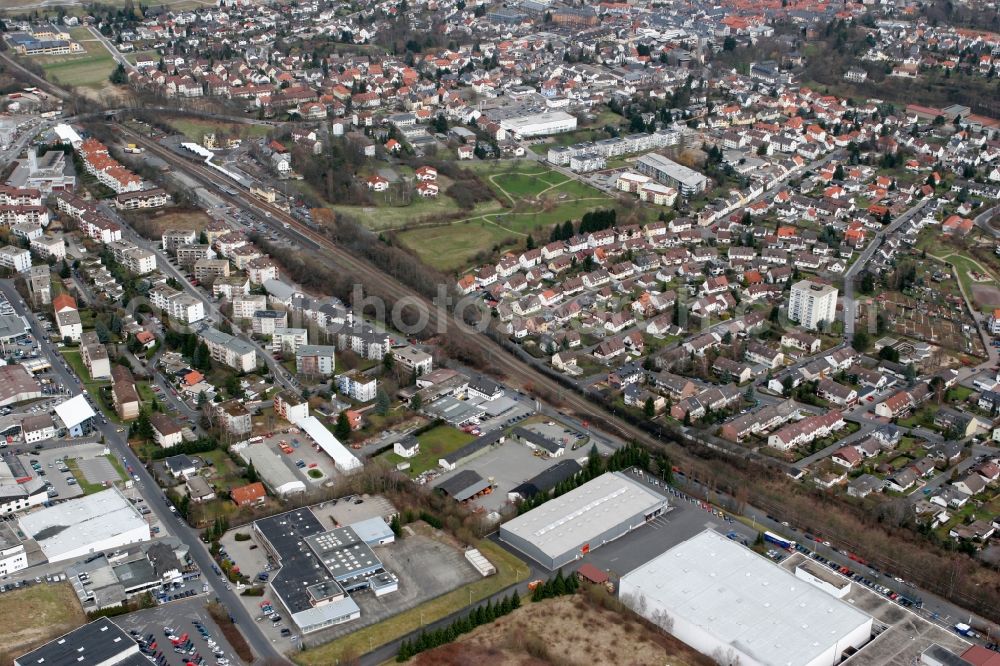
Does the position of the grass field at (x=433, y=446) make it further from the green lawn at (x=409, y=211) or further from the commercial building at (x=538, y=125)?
the commercial building at (x=538, y=125)

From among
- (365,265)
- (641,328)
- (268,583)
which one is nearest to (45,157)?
(365,265)

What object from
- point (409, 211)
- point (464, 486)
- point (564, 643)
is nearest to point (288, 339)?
point (464, 486)

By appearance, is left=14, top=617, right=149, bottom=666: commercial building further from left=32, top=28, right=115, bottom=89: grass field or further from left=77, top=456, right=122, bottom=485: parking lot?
left=32, top=28, right=115, bottom=89: grass field

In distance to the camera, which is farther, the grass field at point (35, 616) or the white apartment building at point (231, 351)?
the white apartment building at point (231, 351)

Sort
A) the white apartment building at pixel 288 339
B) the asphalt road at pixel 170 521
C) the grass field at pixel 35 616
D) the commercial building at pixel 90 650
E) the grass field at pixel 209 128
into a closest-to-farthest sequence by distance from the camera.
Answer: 1. the commercial building at pixel 90 650
2. the grass field at pixel 35 616
3. the asphalt road at pixel 170 521
4. the white apartment building at pixel 288 339
5. the grass field at pixel 209 128

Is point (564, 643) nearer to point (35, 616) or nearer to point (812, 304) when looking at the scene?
point (35, 616)

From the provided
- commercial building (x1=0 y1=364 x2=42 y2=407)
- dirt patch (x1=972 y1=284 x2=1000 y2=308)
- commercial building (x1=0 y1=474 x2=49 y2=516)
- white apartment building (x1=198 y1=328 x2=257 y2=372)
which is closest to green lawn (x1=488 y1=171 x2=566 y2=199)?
white apartment building (x1=198 y1=328 x2=257 y2=372)

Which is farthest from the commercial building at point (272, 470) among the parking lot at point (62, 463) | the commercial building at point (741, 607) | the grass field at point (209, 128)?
the grass field at point (209, 128)

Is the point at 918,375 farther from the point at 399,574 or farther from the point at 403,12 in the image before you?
→ the point at 403,12
